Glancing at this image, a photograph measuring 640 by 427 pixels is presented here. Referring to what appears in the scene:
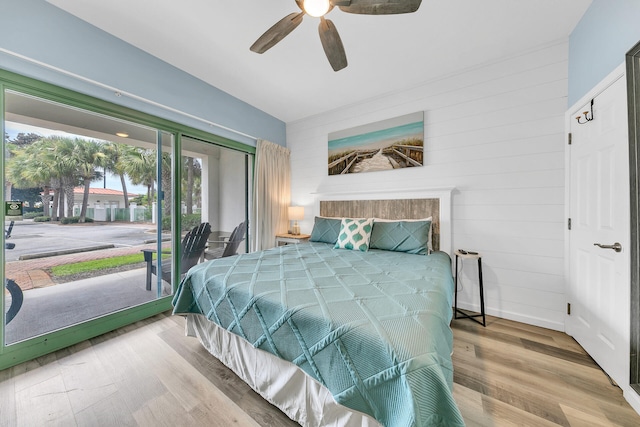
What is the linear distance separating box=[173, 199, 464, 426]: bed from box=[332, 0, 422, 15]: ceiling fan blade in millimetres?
1760

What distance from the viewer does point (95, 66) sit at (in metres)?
2.07

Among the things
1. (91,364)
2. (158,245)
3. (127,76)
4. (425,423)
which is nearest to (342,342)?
(425,423)

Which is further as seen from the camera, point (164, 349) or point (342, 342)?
point (164, 349)

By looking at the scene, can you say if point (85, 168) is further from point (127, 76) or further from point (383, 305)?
point (383, 305)

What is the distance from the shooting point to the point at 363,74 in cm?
278

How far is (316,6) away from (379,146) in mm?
1987

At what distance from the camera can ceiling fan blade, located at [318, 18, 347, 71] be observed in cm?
165

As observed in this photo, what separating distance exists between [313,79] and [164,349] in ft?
10.7

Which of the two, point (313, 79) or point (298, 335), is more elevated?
point (313, 79)

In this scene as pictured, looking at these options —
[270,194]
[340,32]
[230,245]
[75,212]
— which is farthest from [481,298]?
[75,212]

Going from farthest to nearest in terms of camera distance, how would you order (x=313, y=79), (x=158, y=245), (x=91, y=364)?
1. (x=313, y=79)
2. (x=158, y=245)
3. (x=91, y=364)

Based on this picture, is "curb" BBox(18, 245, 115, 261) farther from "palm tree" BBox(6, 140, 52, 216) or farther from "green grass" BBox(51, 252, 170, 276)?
"palm tree" BBox(6, 140, 52, 216)

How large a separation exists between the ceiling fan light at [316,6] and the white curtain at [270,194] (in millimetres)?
2326

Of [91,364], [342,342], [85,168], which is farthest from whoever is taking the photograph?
[85,168]
